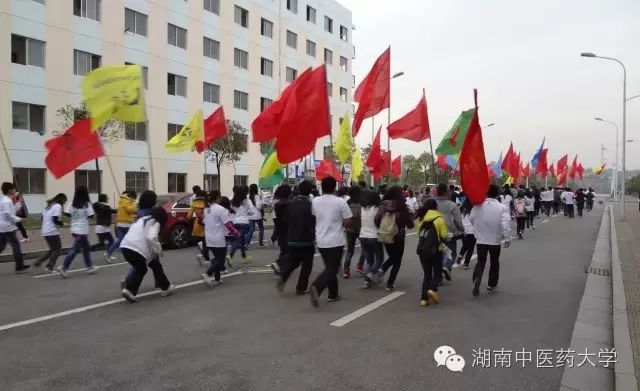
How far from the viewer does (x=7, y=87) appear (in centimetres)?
2366

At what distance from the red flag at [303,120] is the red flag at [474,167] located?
2.38 metres

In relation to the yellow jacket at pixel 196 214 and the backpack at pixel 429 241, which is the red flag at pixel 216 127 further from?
the backpack at pixel 429 241

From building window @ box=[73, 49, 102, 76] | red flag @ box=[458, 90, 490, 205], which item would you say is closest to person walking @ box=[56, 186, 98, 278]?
red flag @ box=[458, 90, 490, 205]

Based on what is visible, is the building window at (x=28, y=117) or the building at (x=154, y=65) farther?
the building at (x=154, y=65)

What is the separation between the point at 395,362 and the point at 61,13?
27.4 meters

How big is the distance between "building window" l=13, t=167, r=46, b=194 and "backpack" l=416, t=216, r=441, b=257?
23.3 metres

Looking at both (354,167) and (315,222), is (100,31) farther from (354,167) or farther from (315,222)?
(315,222)

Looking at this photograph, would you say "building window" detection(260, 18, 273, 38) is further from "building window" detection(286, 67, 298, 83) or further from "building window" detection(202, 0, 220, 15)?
"building window" detection(202, 0, 220, 15)

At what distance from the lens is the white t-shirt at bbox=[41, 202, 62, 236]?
29.6 ft

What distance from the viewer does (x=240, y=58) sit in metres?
37.8

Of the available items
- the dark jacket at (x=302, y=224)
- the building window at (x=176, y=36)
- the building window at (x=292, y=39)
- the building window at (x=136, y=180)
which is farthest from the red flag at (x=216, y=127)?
the building window at (x=292, y=39)

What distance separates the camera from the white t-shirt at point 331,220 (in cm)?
664

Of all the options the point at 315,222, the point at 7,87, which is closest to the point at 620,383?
the point at 315,222

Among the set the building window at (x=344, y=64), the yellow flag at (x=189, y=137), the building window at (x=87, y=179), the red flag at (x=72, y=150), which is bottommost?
the building window at (x=87, y=179)
